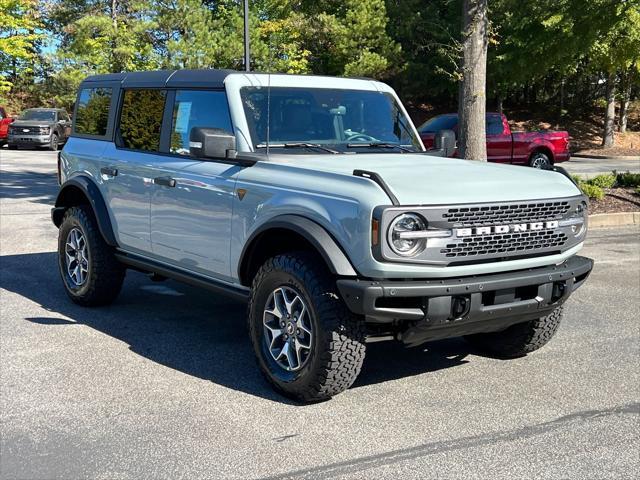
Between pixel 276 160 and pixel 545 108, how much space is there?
41.9 m

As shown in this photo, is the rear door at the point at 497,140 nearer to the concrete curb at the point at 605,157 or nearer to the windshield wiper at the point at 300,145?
the concrete curb at the point at 605,157

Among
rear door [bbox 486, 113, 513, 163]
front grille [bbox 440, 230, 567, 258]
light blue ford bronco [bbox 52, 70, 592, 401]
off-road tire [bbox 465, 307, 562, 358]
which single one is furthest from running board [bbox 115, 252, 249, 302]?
rear door [bbox 486, 113, 513, 163]

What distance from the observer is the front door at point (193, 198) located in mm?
5172

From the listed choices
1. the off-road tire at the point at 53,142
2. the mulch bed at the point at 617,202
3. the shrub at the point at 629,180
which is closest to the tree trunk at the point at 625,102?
the shrub at the point at 629,180

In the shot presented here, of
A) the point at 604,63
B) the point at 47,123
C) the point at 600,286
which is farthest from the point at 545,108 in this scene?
the point at 600,286

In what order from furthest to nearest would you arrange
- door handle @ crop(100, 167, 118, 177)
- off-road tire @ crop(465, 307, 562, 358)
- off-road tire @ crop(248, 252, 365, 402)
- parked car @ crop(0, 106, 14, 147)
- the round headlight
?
parked car @ crop(0, 106, 14, 147)
door handle @ crop(100, 167, 118, 177)
off-road tire @ crop(465, 307, 562, 358)
off-road tire @ crop(248, 252, 365, 402)
the round headlight

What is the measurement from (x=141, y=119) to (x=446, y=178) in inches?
111

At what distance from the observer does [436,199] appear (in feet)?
13.8

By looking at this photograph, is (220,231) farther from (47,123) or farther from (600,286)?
(47,123)

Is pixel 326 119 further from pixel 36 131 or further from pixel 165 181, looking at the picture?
pixel 36 131

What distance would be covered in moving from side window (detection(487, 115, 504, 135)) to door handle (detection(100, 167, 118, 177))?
15.7 metres

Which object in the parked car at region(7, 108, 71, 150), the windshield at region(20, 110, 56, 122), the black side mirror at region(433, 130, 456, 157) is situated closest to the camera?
the black side mirror at region(433, 130, 456, 157)

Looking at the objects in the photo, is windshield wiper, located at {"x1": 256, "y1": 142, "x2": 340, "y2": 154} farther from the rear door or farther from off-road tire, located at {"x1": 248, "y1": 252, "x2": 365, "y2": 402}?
the rear door

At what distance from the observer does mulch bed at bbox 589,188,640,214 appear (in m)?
13.0
